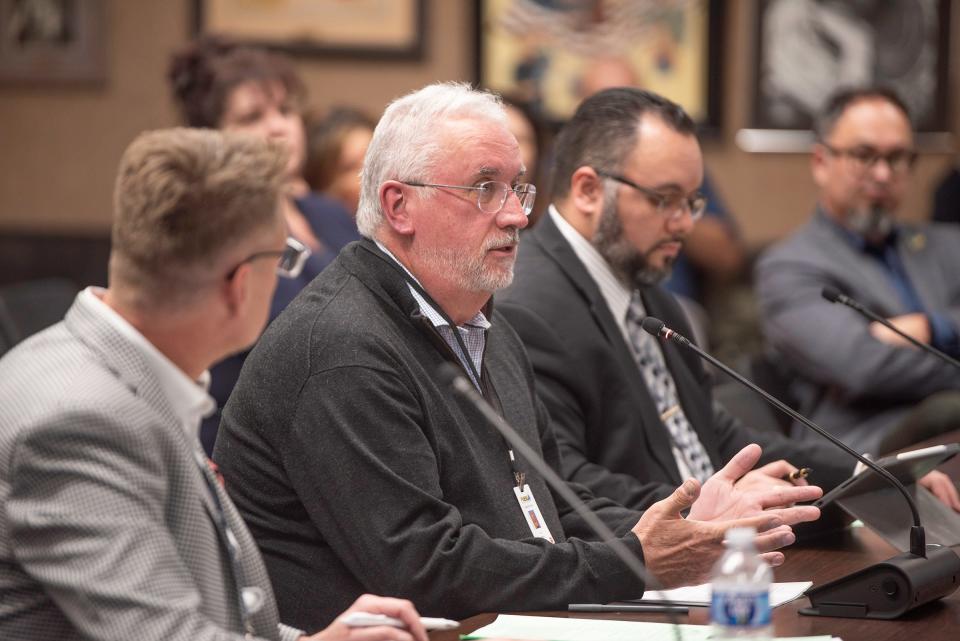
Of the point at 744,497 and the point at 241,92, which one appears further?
the point at 241,92

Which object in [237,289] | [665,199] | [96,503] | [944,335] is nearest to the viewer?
[96,503]

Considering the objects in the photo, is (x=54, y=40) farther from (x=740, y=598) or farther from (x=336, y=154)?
(x=740, y=598)

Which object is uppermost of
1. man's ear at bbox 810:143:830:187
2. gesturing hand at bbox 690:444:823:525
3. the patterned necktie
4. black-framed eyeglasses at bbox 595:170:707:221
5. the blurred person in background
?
black-framed eyeglasses at bbox 595:170:707:221

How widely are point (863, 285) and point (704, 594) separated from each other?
2358mm

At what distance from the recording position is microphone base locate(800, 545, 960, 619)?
1.83 metres

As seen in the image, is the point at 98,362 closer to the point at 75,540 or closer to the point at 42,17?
the point at 75,540

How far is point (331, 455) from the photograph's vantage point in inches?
72.6

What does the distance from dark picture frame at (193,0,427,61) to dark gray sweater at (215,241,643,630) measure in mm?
4193

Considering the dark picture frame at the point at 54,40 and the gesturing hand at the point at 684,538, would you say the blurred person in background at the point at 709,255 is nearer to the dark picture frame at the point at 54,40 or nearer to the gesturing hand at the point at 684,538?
the dark picture frame at the point at 54,40

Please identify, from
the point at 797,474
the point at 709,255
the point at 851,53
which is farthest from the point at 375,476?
the point at 851,53

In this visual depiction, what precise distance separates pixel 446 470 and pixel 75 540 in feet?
2.37

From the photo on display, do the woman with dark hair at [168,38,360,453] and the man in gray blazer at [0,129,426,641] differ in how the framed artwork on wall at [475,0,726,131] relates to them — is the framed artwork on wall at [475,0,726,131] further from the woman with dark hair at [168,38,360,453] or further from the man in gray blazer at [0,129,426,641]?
the man in gray blazer at [0,129,426,641]

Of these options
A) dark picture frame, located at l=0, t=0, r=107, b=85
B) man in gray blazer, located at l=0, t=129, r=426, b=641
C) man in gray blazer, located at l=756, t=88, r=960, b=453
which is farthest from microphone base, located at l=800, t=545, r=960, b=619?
dark picture frame, located at l=0, t=0, r=107, b=85

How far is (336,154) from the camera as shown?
4871mm
